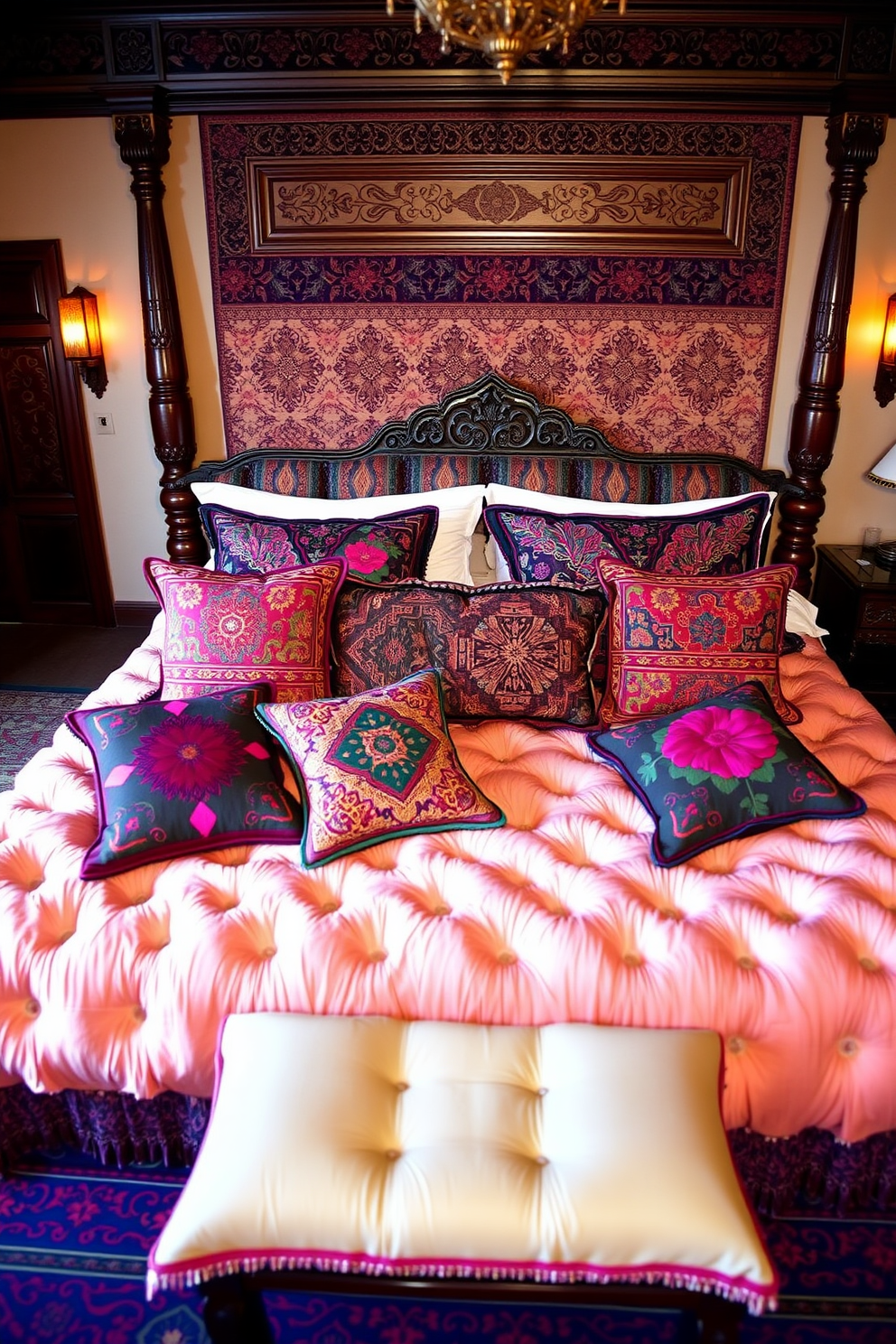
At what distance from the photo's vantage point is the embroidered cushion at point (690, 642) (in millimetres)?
2338

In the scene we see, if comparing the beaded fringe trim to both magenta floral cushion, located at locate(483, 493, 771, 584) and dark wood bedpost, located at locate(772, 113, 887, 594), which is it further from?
dark wood bedpost, located at locate(772, 113, 887, 594)

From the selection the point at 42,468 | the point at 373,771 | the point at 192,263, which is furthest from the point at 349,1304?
the point at 42,468

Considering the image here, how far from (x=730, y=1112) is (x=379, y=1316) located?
704 mm

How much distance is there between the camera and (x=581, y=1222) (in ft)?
4.06

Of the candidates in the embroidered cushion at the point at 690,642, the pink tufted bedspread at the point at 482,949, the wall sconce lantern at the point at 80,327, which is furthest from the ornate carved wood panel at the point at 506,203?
the pink tufted bedspread at the point at 482,949

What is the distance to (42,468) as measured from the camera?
3951 mm

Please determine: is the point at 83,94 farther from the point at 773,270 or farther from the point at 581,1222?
the point at 581,1222

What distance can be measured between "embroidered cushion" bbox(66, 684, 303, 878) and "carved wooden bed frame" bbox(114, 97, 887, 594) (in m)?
1.52

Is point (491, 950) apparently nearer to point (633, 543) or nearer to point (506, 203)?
point (633, 543)

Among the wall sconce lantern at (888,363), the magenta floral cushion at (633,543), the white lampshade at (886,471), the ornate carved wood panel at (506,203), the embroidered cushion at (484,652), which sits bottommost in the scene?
the embroidered cushion at (484,652)

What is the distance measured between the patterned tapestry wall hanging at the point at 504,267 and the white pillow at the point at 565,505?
410 millimetres

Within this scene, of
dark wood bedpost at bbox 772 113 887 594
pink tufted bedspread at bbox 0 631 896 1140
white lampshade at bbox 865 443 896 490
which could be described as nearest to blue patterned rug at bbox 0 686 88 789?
pink tufted bedspread at bbox 0 631 896 1140

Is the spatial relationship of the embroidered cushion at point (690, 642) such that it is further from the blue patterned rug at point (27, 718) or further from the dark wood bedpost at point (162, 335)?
the blue patterned rug at point (27, 718)

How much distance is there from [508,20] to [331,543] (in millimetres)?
1543
